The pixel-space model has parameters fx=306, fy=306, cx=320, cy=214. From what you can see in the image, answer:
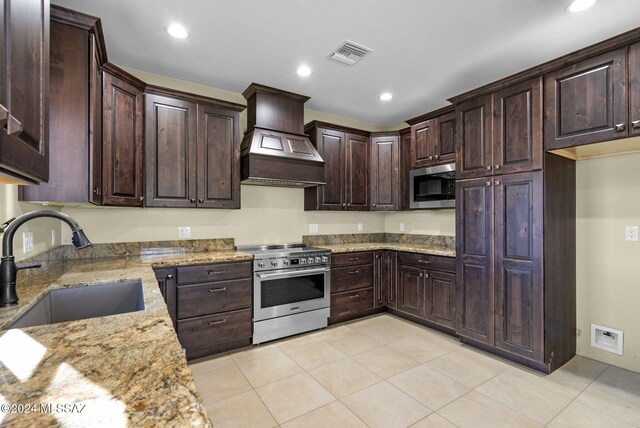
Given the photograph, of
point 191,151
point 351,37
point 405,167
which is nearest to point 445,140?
point 405,167

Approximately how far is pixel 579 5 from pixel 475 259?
6.74ft

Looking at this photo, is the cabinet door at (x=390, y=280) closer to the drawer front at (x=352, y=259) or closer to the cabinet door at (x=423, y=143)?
the drawer front at (x=352, y=259)

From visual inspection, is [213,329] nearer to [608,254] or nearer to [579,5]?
[608,254]

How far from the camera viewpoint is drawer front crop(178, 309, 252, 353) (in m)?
2.70

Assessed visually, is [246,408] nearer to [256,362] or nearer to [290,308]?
[256,362]

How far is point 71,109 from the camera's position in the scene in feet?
6.26

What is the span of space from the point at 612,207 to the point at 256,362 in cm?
340

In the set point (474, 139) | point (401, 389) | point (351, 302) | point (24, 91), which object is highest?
point (474, 139)

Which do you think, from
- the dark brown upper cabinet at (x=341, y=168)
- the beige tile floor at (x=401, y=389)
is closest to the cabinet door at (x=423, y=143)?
the dark brown upper cabinet at (x=341, y=168)

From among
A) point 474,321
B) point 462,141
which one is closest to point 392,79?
point 462,141

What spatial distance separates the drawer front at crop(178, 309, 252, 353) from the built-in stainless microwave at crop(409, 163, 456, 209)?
7.92 ft

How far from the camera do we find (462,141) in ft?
10.1

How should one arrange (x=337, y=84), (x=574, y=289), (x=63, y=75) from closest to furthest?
(x=63, y=75), (x=574, y=289), (x=337, y=84)

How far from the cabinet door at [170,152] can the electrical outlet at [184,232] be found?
1.22 ft
